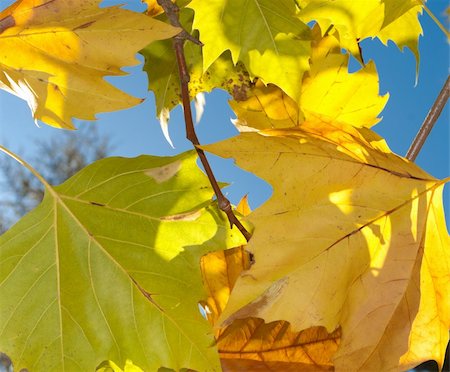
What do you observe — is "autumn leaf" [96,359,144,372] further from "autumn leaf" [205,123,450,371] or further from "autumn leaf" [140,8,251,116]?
"autumn leaf" [140,8,251,116]

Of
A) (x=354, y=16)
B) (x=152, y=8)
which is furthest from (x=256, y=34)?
(x=152, y=8)

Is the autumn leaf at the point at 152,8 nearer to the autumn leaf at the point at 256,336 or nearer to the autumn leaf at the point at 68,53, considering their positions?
the autumn leaf at the point at 68,53

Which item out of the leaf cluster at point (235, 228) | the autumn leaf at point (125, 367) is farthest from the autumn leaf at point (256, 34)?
the autumn leaf at point (125, 367)

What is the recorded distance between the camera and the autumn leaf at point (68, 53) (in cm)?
51

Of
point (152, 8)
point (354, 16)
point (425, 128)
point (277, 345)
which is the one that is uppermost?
point (152, 8)

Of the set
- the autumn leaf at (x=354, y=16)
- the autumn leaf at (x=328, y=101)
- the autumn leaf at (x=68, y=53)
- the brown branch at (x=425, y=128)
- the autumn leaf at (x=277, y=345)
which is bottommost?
the autumn leaf at (x=277, y=345)

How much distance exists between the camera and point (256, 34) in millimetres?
552

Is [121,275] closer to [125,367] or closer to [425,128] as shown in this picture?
[125,367]

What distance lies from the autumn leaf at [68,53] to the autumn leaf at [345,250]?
0.14 meters

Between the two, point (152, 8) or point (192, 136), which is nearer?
point (192, 136)

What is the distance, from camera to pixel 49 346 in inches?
20.2

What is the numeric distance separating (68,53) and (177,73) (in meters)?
0.21

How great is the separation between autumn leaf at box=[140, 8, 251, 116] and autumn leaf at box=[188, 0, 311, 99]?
0.30 ft

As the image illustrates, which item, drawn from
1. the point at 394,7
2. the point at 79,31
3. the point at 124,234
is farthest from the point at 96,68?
the point at 394,7
